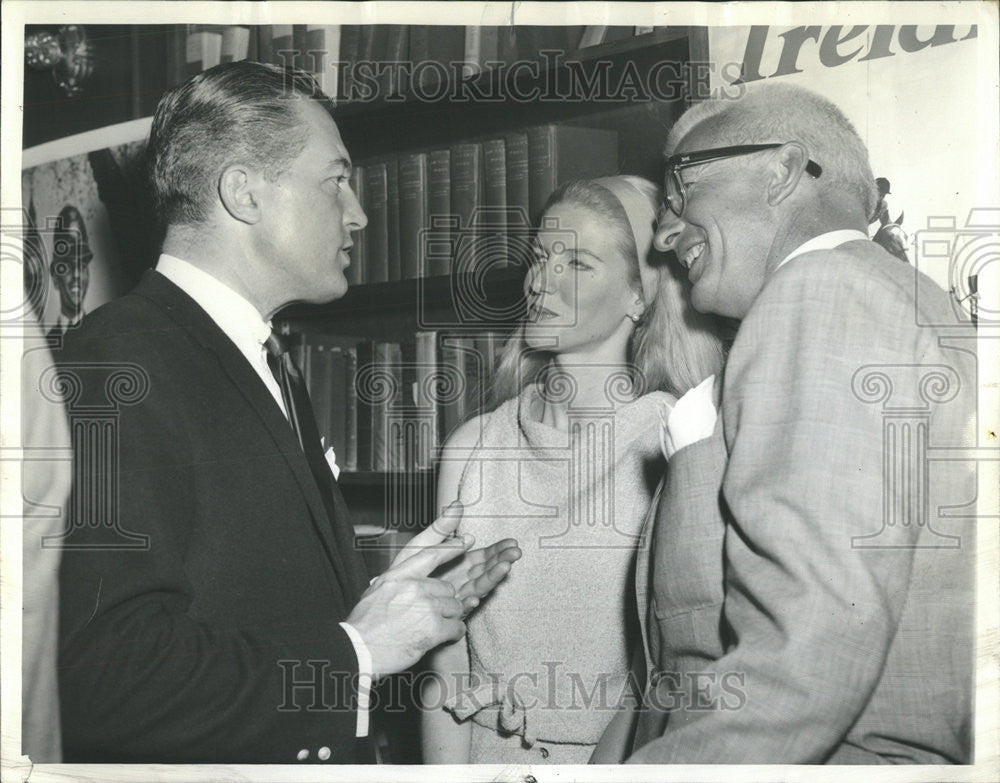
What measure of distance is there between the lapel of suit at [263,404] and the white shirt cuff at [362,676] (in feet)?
0.16

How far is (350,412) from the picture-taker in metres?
1.97

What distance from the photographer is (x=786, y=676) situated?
1.46m

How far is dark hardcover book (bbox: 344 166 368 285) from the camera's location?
1.88 m

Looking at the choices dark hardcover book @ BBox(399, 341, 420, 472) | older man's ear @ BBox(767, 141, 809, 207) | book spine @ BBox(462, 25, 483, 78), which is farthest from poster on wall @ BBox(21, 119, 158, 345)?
older man's ear @ BBox(767, 141, 809, 207)

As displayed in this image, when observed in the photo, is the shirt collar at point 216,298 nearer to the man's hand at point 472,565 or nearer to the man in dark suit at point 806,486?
the man's hand at point 472,565

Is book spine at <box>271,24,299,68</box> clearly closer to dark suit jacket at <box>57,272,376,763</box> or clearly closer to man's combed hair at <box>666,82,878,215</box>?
dark suit jacket at <box>57,272,376,763</box>

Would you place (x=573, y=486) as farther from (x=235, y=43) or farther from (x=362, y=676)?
(x=235, y=43)

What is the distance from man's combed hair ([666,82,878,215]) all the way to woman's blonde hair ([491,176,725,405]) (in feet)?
0.53

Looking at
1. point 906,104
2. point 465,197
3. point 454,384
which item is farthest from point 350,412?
point 906,104

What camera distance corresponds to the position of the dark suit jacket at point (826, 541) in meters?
1.46

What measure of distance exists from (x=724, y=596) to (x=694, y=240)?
0.59 meters

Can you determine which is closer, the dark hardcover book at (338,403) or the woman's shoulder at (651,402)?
the woman's shoulder at (651,402)

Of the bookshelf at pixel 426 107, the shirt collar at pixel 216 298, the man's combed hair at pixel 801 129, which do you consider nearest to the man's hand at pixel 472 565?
the bookshelf at pixel 426 107

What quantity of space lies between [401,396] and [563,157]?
0.53 m
